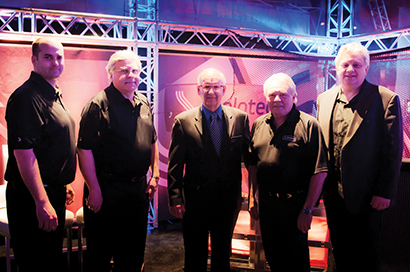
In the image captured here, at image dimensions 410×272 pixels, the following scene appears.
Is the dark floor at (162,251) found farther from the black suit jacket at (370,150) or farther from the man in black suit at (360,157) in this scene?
the black suit jacket at (370,150)

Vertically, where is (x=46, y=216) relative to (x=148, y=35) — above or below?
below

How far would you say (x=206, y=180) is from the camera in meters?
2.07

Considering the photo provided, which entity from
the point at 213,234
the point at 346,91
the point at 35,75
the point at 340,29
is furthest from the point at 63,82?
the point at 340,29

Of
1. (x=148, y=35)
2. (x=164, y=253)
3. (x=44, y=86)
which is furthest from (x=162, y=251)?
(x=148, y=35)

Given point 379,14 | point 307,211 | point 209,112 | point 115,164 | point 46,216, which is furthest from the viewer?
point 379,14

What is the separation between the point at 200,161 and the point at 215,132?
24 centimetres

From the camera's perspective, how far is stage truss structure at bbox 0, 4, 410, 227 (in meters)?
3.97

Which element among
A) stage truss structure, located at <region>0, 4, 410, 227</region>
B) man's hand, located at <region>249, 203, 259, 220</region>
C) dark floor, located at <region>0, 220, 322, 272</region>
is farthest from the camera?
stage truss structure, located at <region>0, 4, 410, 227</region>

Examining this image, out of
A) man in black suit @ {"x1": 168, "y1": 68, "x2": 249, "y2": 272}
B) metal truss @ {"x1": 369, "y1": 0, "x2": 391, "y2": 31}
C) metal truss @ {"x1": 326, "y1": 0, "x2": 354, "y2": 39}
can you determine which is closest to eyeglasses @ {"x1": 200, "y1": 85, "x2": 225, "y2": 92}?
man in black suit @ {"x1": 168, "y1": 68, "x2": 249, "y2": 272}

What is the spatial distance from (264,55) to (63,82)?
3444mm

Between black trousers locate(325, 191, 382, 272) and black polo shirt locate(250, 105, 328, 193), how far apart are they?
0.42 metres

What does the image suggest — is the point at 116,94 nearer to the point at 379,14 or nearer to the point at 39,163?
the point at 39,163

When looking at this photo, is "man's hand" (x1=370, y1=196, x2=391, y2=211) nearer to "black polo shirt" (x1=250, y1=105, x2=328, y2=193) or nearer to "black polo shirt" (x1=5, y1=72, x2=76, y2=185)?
"black polo shirt" (x1=250, y1=105, x2=328, y2=193)

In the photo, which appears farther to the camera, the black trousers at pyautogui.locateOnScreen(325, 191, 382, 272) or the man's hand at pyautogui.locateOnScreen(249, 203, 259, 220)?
the man's hand at pyautogui.locateOnScreen(249, 203, 259, 220)
